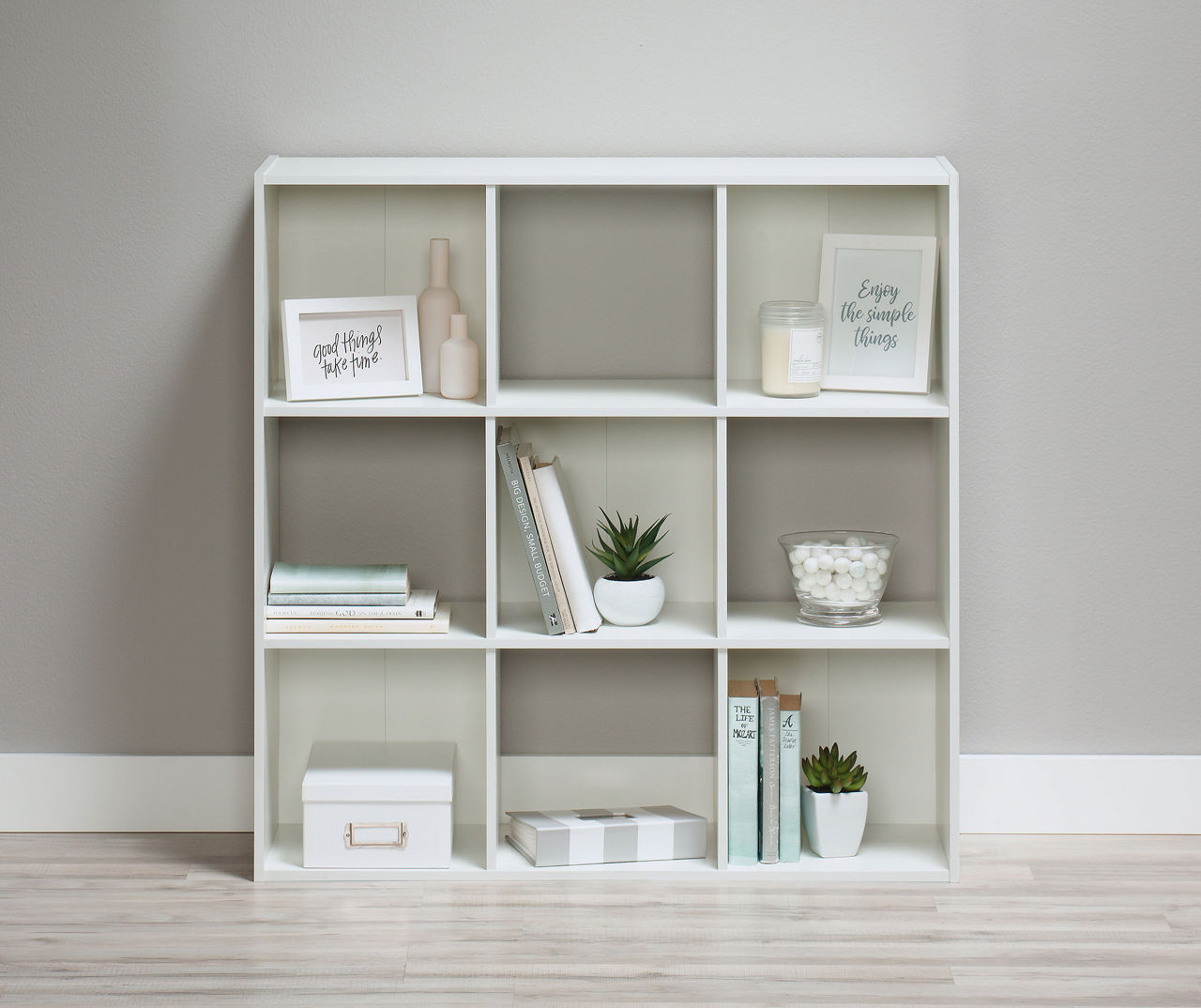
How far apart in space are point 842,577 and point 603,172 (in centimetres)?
80

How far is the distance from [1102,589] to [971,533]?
274mm

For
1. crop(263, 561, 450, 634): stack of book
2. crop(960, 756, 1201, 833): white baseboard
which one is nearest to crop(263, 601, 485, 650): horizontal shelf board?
crop(263, 561, 450, 634): stack of book

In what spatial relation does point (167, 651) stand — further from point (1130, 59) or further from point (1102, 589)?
point (1130, 59)

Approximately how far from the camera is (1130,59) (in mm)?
2246

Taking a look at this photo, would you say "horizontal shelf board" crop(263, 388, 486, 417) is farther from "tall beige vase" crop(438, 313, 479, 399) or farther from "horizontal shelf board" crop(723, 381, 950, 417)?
"horizontal shelf board" crop(723, 381, 950, 417)

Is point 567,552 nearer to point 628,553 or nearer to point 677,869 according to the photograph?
point 628,553

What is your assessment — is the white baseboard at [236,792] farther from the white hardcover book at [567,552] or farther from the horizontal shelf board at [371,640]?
the white hardcover book at [567,552]

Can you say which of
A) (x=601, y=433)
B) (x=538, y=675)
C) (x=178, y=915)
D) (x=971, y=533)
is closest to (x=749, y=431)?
(x=601, y=433)

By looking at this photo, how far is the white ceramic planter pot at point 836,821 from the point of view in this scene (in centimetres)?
214

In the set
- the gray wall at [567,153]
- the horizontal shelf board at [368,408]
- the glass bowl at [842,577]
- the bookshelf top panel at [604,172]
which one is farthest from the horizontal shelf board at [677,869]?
the bookshelf top panel at [604,172]

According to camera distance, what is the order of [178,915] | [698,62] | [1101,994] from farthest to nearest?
[698,62]
[178,915]
[1101,994]

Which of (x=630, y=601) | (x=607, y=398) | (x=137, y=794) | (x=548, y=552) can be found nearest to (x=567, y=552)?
(x=548, y=552)

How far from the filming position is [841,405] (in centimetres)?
208

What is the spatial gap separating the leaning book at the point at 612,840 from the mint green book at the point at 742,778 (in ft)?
0.23
